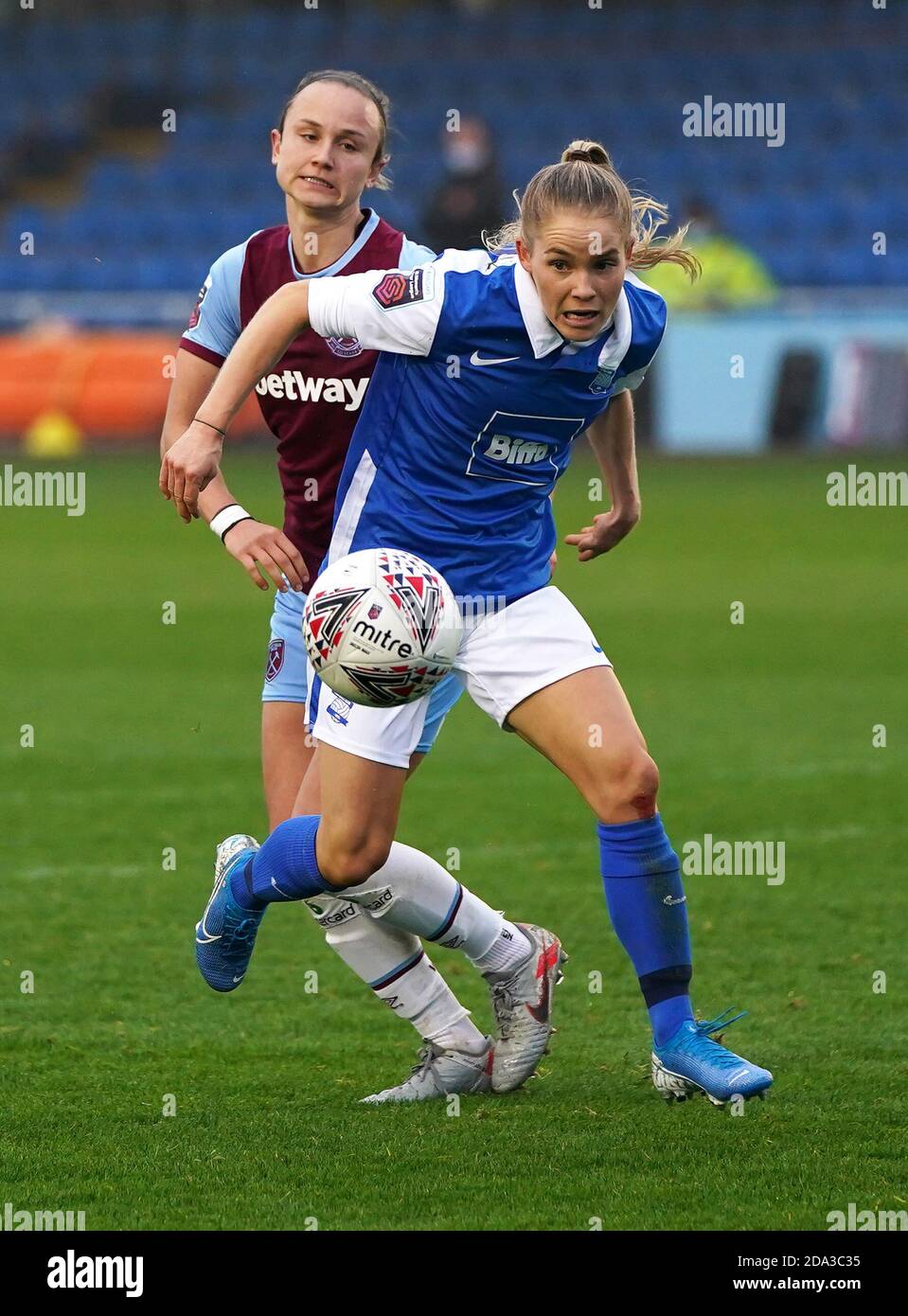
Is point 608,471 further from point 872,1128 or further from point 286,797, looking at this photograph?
point 872,1128

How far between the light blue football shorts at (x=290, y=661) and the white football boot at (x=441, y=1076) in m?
0.73

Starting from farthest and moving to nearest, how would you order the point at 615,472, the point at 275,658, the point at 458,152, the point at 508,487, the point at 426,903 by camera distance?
the point at 458,152 → the point at 275,658 → the point at 615,472 → the point at 426,903 → the point at 508,487

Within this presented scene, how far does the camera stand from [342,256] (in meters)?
4.79

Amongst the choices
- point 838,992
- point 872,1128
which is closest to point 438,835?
point 838,992

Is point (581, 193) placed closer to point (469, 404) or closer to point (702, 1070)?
point (469, 404)

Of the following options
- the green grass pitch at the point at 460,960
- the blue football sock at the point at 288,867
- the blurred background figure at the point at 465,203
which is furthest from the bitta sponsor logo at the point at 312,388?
the blurred background figure at the point at 465,203

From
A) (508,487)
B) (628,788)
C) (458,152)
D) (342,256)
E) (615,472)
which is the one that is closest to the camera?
(628,788)

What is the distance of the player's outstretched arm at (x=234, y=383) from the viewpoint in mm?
4152

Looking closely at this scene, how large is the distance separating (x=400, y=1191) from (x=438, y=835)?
365 cm

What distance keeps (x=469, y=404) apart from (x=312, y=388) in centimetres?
59

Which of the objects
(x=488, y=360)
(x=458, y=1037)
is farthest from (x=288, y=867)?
(x=488, y=360)

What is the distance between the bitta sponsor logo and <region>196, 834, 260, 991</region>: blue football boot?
43.0 inches

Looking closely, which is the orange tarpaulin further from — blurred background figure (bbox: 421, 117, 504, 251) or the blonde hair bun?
the blonde hair bun

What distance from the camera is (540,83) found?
94.7 ft
